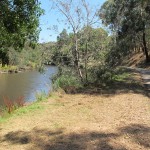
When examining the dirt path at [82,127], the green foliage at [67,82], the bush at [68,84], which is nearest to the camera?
the dirt path at [82,127]

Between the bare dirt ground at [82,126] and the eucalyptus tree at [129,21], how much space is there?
25.1 meters

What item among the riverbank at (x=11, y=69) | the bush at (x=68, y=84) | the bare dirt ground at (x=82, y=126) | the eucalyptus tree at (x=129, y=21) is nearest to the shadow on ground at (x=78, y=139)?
the bare dirt ground at (x=82, y=126)

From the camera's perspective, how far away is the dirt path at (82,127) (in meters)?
6.38

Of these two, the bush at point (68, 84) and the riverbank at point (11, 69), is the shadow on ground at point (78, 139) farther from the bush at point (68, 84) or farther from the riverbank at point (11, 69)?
the riverbank at point (11, 69)

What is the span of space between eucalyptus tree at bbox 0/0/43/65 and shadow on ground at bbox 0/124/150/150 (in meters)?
3.50

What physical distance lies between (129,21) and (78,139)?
3521 centimetres

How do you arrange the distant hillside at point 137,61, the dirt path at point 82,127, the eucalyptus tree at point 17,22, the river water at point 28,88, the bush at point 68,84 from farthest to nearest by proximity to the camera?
the distant hillside at point 137,61 < the river water at point 28,88 < the bush at point 68,84 < the eucalyptus tree at point 17,22 < the dirt path at point 82,127

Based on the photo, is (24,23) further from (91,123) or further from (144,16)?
(144,16)

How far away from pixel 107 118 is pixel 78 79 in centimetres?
834

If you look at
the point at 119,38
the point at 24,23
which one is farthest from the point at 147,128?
the point at 119,38

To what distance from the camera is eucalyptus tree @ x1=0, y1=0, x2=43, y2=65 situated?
9.08 metres

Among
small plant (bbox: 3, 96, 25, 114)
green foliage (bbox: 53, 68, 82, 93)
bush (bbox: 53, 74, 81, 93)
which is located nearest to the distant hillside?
green foliage (bbox: 53, 68, 82, 93)

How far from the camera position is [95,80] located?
16.7m

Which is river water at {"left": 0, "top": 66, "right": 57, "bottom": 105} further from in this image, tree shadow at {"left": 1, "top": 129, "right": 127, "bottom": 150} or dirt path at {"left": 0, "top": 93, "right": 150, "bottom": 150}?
tree shadow at {"left": 1, "top": 129, "right": 127, "bottom": 150}
